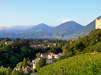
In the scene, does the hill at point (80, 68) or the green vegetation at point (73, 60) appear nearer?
the hill at point (80, 68)

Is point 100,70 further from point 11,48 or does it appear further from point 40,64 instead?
point 11,48

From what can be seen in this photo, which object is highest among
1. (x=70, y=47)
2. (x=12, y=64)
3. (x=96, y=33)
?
(x=96, y=33)

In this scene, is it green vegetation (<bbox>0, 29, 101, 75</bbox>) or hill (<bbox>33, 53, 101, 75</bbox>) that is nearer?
hill (<bbox>33, 53, 101, 75</bbox>)

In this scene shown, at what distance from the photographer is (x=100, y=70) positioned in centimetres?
707

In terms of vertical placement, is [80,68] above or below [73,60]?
above

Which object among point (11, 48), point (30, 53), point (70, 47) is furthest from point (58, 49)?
point (70, 47)

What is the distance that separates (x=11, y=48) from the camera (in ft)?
138

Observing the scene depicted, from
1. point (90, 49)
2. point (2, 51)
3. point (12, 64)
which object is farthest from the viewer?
point (2, 51)

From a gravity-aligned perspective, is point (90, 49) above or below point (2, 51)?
above

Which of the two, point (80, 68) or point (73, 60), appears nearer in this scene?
point (80, 68)

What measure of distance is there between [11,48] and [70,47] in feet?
82.6

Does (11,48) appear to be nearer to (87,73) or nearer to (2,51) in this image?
(2,51)

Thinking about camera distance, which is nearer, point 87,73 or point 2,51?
point 87,73

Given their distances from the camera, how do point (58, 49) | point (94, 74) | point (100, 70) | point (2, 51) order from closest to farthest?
point (94, 74)
point (100, 70)
point (2, 51)
point (58, 49)
